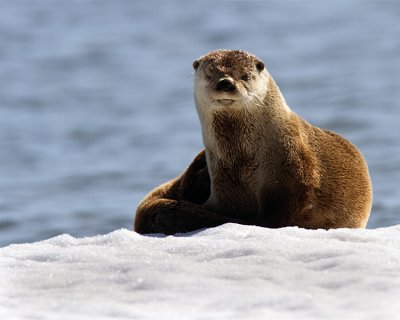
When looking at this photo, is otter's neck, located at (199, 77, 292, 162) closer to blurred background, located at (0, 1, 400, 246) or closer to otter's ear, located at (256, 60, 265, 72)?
otter's ear, located at (256, 60, 265, 72)

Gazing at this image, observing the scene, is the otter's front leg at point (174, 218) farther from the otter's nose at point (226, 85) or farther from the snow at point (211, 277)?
the otter's nose at point (226, 85)

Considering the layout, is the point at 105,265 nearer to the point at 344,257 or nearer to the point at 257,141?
the point at 344,257

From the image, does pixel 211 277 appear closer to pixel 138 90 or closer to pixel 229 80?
pixel 229 80

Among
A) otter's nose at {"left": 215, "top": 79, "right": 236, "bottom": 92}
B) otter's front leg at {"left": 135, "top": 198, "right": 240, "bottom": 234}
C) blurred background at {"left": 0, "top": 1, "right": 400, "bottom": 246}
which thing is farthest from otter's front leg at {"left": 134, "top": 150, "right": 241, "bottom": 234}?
blurred background at {"left": 0, "top": 1, "right": 400, "bottom": 246}

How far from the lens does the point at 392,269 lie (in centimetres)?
573

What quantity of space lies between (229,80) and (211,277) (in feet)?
6.42

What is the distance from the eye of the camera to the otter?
7.43 m

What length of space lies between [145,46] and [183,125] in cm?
967

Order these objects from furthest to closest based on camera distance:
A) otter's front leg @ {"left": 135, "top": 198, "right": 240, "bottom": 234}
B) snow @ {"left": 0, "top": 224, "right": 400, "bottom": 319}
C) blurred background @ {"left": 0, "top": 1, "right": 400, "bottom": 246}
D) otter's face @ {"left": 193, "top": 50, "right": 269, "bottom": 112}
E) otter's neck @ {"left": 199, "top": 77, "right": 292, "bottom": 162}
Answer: blurred background @ {"left": 0, "top": 1, "right": 400, "bottom": 246}
otter's neck @ {"left": 199, "top": 77, "right": 292, "bottom": 162}
otter's face @ {"left": 193, "top": 50, "right": 269, "bottom": 112}
otter's front leg @ {"left": 135, "top": 198, "right": 240, "bottom": 234}
snow @ {"left": 0, "top": 224, "right": 400, "bottom": 319}

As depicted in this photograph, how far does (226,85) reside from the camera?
289 inches

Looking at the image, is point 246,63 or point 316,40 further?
point 316,40

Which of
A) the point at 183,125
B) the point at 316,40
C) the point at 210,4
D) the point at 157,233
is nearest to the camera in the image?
the point at 157,233

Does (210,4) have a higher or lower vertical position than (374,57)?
higher

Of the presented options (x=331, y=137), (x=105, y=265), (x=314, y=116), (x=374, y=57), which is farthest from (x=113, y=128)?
(x=105, y=265)
